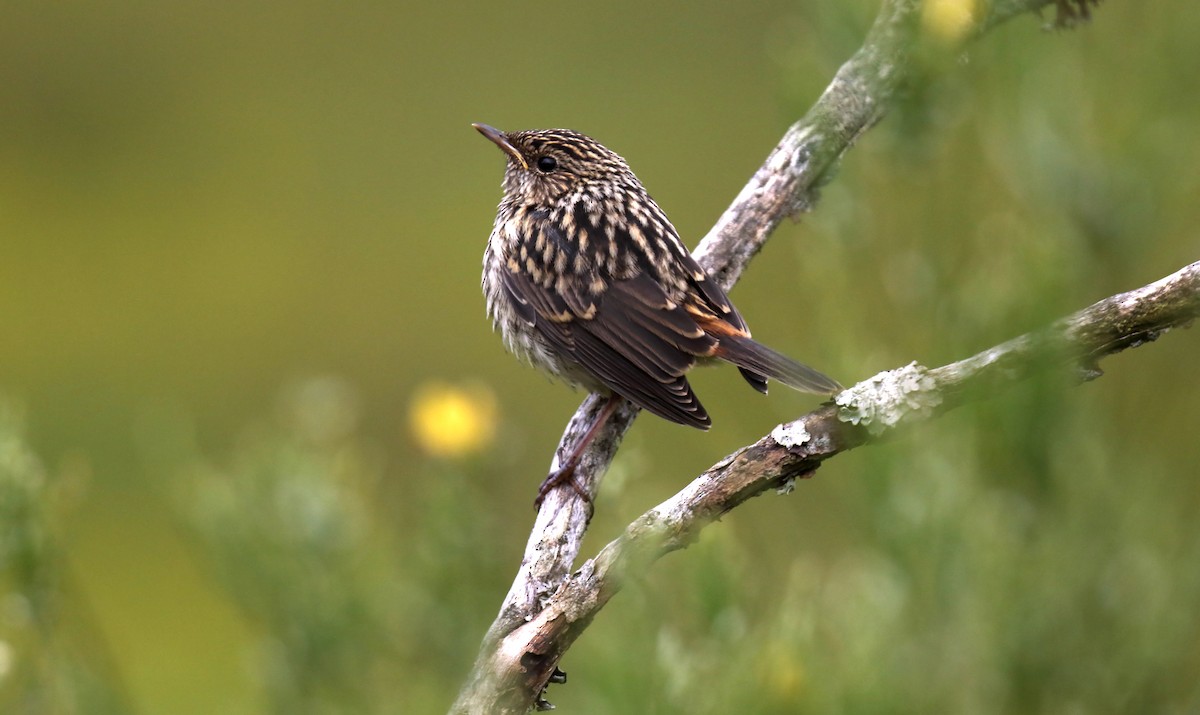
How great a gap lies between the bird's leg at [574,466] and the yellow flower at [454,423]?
1.24 ft

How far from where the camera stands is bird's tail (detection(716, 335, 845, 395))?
3596 mm

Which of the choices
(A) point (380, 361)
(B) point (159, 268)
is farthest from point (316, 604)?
(B) point (159, 268)

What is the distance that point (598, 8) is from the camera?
13.3 m

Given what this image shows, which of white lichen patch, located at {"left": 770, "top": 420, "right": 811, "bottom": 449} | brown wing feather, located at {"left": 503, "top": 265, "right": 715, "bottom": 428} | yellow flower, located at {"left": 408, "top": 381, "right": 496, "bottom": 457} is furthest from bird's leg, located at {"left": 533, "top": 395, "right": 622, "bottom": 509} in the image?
white lichen patch, located at {"left": 770, "top": 420, "right": 811, "bottom": 449}

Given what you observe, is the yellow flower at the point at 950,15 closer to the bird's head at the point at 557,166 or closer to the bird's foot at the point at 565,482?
the bird's foot at the point at 565,482

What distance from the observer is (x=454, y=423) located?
4.25 meters

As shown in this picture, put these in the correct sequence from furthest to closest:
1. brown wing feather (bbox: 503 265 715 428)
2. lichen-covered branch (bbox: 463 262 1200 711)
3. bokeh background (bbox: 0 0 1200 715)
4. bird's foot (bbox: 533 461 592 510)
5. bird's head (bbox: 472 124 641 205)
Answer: bird's head (bbox: 472 124 641 205) < brown wing feather (bbox: 503 265 715 428) < bird's foot (bbox: 533 461 592 510) < bokeh background (bbox: 0 0 1200 715) < lichen-covered branch (bbox: 463 262 1200 711)

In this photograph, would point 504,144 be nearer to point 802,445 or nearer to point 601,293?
point 601,293

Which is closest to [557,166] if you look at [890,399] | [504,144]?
[504,144]

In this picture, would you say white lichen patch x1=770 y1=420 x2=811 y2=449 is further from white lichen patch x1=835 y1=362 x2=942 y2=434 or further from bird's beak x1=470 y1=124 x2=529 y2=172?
bird's beak x1=470 y1=124 x2=529 y2=172

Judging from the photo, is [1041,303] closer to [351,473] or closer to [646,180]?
[351,473]

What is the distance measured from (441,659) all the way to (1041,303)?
2.03 metres

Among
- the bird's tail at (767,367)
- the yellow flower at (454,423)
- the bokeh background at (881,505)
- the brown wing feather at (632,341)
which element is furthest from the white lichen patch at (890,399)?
the yellow flower at (454,423)

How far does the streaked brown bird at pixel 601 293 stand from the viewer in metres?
3.98
